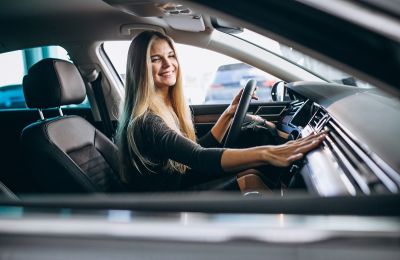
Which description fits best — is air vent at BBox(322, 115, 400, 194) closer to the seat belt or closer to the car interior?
the car interior

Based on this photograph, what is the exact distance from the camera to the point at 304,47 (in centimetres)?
69

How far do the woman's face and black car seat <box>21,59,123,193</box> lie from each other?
43cm

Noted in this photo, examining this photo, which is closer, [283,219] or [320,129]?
[283,219]

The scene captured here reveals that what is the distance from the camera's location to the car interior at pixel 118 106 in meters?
1.12

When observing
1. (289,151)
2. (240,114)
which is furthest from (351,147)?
(240,114)

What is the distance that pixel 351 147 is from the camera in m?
1.18

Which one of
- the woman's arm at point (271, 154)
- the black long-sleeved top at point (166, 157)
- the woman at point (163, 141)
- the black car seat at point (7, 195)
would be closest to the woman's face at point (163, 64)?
the woman at point (163, 141)

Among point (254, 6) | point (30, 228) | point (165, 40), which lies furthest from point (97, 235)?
point (165, 40)

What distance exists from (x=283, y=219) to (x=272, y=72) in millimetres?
1722

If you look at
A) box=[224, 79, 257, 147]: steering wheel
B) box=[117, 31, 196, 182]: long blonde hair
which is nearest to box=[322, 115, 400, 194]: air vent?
box=[224, 79, 257, 147]: steering wheel

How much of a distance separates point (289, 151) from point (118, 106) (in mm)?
1782

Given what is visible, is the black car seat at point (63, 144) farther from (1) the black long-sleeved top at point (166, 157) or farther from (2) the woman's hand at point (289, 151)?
(2) the woman's hand at point (289, 151)

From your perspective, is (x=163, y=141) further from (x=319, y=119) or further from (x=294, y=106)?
(x=294, y=106)

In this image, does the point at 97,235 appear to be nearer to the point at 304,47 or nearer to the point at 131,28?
the point at 304,47
